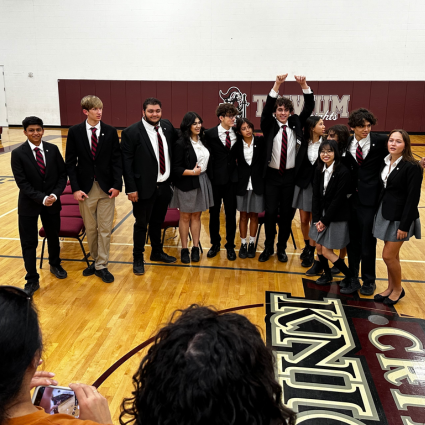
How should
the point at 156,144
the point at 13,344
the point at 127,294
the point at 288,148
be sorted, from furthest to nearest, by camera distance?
the point at 288,148, the point at 156,144, the point at 127,294, the point at 13,344

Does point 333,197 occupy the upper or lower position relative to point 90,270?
upper

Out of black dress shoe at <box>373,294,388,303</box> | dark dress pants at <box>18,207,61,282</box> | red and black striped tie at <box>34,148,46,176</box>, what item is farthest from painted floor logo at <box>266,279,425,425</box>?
red and black striped tie at <box>34,148,46,176</box>

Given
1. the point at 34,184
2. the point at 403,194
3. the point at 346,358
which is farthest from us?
the point at 34,184

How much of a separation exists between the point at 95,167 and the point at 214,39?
11.6 m

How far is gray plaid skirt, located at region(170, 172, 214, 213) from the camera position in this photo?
482 centimetres

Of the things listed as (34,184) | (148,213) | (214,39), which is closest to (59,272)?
(34,184)

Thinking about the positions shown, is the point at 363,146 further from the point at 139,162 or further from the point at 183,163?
the point at 139,162

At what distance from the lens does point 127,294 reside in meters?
4.22

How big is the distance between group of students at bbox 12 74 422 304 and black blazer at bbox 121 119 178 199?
0.01 m

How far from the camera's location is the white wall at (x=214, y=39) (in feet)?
45.6

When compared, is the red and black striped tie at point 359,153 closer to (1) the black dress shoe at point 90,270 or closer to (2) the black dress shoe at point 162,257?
(2) the black dress shoe at point 162,257

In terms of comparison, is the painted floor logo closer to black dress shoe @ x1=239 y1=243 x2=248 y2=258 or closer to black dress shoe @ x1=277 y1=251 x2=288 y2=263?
black dress shoe @ x1=277 y1=251 x2=288 y2=263

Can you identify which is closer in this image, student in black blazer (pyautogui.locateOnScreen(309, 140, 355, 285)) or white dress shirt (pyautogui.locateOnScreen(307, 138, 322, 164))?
student in black blazer (pyautogui.locateOnScreen(309, 140, 355, 285))

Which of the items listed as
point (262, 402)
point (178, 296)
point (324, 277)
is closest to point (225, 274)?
point (178, 296)
